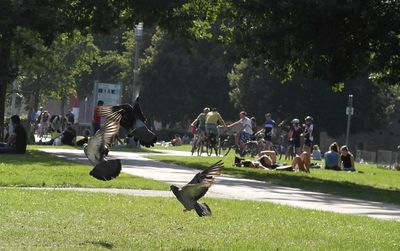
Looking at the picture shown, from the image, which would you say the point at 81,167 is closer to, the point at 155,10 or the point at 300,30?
the point at 300,30


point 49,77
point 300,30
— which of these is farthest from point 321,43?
point 49,77

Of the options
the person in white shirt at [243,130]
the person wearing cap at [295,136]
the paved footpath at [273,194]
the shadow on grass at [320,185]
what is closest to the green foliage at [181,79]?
the person wearing cap at [295,136]

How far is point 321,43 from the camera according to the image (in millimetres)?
24547

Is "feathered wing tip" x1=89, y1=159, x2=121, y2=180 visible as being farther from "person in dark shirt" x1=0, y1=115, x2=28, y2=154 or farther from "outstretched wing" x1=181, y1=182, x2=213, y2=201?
"person in dark shirt" x1=0, y1=115, x2=28, y2=154

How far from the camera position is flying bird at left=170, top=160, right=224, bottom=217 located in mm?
9531

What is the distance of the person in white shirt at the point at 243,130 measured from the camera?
1382 inches

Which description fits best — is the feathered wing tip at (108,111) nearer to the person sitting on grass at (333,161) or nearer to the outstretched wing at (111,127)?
the outstretched wing at (111,127)

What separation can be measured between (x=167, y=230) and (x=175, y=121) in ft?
246

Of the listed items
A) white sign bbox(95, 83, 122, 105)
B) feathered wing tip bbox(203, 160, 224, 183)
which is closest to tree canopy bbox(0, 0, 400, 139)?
white sign bbox(95, 83, 122, 105)

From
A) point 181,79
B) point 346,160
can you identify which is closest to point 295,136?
point 346,160

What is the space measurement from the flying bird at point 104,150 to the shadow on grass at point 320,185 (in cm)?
1049

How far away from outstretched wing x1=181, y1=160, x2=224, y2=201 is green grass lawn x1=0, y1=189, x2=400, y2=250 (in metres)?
0.74

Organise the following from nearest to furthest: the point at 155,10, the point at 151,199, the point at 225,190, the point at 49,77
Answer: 1. the point at 151,199
2. the point at 225,190
3. the point at 155,10
4. the point at 49,77

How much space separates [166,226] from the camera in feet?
39.5
